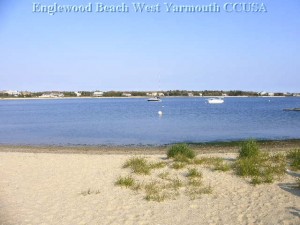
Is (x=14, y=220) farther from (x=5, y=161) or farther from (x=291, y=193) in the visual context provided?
(x=5, y=161)

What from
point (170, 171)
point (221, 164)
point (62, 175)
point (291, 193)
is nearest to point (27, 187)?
point (62, 175)

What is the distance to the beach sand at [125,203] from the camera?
8109 millimetres

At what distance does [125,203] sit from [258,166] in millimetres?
5494

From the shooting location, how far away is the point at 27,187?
36.9ft

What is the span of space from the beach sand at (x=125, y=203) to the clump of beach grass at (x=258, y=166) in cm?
31

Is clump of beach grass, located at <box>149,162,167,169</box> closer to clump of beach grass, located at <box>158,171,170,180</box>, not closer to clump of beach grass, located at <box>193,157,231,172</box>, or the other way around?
clump of beach grass, located at <box>158,171,170,180</box>

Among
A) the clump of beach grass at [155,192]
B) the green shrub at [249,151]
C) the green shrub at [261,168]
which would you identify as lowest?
the clump of beach grass at [155,192]

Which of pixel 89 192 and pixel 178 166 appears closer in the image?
pixel 89 192

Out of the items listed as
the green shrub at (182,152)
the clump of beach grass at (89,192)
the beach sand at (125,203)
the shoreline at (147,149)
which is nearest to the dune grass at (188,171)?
the green shrub at (182,152)

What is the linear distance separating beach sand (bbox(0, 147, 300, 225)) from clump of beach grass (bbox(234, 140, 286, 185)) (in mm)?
314

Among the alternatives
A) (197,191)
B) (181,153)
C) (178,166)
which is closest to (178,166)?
(178,166)

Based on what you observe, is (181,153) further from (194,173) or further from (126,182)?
(126,182)

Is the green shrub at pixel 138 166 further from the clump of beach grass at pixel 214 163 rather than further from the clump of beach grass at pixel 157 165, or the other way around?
the clump of beach grass at pixel 214 163

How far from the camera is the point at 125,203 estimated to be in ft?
30.7
